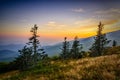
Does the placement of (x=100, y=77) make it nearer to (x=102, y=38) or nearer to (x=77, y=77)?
(x=77, y=77)

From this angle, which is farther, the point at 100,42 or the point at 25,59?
the point at 100,42

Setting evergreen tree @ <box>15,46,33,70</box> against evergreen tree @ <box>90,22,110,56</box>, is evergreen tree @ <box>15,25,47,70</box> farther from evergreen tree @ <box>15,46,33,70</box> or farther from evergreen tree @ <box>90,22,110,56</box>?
evergreen tree @ <box>90,22,110,56</box>

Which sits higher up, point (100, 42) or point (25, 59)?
point (100, 42)

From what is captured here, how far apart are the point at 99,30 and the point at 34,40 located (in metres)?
23.8

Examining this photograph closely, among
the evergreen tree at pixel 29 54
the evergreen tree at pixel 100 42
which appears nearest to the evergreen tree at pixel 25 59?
the evergreen tree at pixel 29 54

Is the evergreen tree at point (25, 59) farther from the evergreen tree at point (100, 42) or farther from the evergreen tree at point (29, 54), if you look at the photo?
the evergreen tree at point (100, 42)

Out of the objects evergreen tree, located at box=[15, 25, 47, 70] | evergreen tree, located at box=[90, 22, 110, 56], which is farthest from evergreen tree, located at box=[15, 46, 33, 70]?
evergreen tree, located at box=[90, 22, 110, 56]

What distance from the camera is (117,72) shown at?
8922 millimetres

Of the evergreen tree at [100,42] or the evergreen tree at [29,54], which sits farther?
the evergreen tree at [100,42]

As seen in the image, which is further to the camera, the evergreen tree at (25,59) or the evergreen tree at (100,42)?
the evergreen tree at (100,42)

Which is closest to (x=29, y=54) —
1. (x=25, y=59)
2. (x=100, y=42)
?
(x=25, y=59)

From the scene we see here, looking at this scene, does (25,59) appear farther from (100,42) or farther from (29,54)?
(100,42)

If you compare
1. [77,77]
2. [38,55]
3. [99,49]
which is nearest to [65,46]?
[99,49]

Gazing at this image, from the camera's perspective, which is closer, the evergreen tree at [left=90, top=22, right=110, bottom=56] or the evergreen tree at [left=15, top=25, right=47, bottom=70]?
the evergreen tree at [left=15, top=25, right=47, bottom=70]
